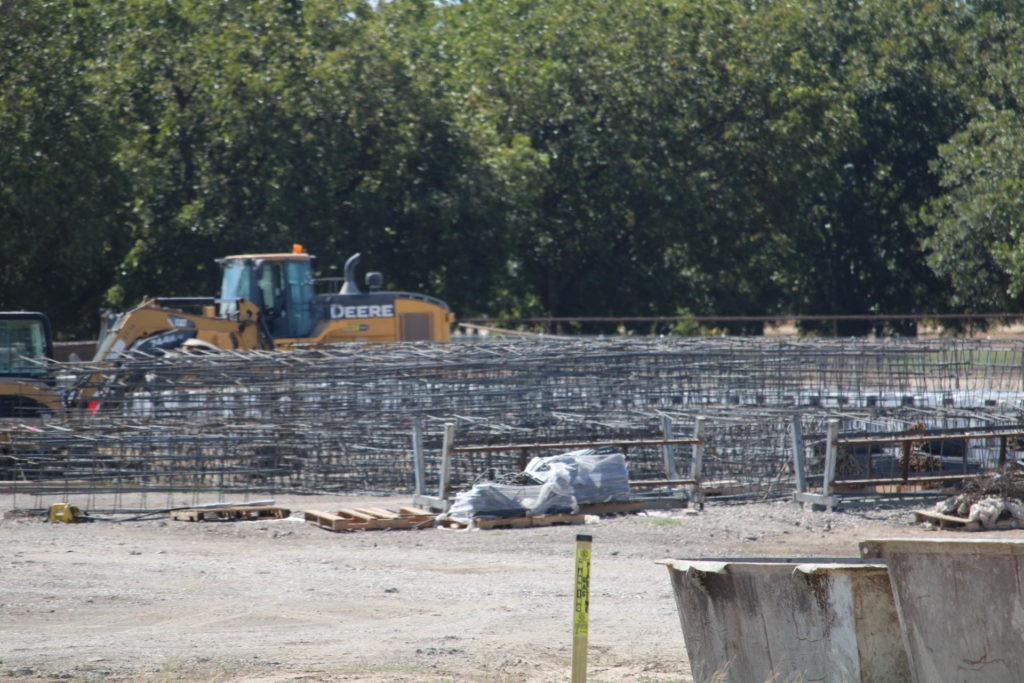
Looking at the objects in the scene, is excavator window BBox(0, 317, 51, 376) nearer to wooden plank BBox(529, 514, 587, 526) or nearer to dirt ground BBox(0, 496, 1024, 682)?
dirt ground BBox(0, 496, 1024, 682)

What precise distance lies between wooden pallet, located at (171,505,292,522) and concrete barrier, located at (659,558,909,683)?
8451 millimetres

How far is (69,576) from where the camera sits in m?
11.5

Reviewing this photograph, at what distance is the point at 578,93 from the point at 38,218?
1692 centimetres

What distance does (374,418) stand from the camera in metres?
17.5

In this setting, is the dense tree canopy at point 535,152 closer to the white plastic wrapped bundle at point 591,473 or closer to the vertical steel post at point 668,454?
the white plastic wrapped bundle at point 591,473

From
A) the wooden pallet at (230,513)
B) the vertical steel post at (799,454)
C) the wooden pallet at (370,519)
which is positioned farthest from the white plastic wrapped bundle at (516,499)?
the vertical steel post at (799,454)

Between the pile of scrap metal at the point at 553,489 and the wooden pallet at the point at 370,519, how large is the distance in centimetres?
34

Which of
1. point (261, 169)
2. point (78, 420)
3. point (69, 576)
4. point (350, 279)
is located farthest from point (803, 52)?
point (69, 576)

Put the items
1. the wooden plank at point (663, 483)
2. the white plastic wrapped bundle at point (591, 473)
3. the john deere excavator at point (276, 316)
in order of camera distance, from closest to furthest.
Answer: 1. the white plastic wrapped bundle at point (591, 473)
2. the wooden plank at point (663, 483)
3. the john deere excavator at point (276, 316)

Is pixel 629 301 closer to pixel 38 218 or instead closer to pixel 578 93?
pixel 578 93

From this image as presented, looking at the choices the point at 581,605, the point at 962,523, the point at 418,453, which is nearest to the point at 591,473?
the point at 418,453

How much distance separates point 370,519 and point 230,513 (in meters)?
1.73

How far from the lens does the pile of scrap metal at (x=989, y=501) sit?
14195 millimetres

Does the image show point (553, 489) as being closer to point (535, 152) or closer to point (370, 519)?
point (370, 519)
